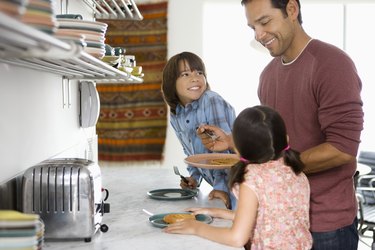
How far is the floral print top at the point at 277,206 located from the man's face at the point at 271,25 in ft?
1.49

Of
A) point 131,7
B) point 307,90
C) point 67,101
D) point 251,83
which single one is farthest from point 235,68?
point 307,90

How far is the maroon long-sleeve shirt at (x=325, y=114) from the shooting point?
1.50 m

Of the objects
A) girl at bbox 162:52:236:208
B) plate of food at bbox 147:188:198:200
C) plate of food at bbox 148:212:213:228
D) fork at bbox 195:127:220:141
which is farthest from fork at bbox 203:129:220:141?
plate of food at bbox 148:212:213:228

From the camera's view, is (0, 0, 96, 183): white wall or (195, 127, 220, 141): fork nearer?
(0, 0, 96, 183): white wall

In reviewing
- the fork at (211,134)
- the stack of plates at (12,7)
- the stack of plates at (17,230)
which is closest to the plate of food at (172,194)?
the fork at (211,134)

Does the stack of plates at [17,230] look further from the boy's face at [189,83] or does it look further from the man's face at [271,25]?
the boy's face at [189,83]

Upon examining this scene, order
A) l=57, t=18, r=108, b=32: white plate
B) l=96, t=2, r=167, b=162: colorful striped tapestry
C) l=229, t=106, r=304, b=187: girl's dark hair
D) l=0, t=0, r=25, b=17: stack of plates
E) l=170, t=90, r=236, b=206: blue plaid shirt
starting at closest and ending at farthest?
l=0, t=0, r=25, b=17: stack of plates
l=57, t=18, r=108, b=32: white plate
l=229, t=106, r=304, b=187: girl's dark hair
l=170, t=90, r=236, b=206: blue plaid shirt
l=96, t=2, r=167, b=162: colorful striped tapestry

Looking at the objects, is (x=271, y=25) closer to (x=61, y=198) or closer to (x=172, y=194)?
(x=172, y=194)

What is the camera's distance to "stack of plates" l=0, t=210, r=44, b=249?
32.9 inches

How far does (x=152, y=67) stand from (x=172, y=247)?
312cm

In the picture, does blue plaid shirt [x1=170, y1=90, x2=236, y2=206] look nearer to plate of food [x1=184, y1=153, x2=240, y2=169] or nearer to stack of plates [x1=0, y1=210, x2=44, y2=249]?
plate of food [x1=184, y1=153, x2=240, y2=169]

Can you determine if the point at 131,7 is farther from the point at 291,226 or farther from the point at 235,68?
the point at 235,68

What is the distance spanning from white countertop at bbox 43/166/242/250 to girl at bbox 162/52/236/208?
0.32ft

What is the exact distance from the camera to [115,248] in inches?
49.0
